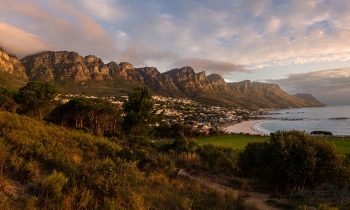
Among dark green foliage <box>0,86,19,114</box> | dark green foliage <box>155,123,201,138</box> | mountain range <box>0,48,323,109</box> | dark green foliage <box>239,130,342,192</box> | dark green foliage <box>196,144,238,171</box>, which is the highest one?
mountain range <box>0,48,323,109</box>

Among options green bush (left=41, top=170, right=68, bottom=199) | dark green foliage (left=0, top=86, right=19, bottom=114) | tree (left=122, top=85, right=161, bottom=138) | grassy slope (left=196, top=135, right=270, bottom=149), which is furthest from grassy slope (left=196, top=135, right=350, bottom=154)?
green bush (left=41, top=170, right=68, bottom=199)

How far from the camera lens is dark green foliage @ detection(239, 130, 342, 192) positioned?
8.71 metres

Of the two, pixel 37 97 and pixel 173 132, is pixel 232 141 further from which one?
pixel 37 97

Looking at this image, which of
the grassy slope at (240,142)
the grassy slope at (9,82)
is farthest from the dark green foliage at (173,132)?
the grassy slope at (9,82)

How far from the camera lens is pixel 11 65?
390 feet

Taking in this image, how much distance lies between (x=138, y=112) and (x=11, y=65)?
422ft

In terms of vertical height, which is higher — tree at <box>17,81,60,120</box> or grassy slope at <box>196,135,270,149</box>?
tree at <box>17,81,60,120</box>

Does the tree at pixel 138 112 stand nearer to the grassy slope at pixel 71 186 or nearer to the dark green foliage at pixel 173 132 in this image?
the grassy slope at pixel 71 186

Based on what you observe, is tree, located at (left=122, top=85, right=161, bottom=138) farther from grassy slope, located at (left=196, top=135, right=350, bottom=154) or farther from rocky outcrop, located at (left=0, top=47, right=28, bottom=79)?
rocky outcrop, located at (left=0, top=47, right=28, bottom=79)

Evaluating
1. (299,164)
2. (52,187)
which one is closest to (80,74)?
(299,164)

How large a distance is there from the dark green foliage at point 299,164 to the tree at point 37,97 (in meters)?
27.0

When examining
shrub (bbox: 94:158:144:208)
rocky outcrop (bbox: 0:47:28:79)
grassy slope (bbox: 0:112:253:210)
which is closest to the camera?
grassy slope (bbox: 0:112:253:210)

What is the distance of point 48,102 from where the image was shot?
28141mm

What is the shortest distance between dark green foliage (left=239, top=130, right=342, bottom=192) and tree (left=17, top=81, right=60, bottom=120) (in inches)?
1063
